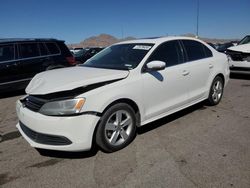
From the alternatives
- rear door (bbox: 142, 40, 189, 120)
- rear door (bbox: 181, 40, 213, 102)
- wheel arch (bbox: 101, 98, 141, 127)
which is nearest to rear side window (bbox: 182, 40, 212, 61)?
rear door (bbox: 181, 40, 213, 102)

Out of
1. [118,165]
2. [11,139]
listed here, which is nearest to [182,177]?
[118,165]

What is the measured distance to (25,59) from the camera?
794 centimetres

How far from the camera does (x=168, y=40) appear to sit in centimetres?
484

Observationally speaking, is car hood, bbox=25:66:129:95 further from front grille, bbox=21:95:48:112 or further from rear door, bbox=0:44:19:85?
rear door, bbox=0:44:19:85

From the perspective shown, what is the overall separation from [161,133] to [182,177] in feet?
4.63

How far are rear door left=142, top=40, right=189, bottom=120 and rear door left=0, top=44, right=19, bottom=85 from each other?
16.6ft

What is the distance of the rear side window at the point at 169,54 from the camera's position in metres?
4.50

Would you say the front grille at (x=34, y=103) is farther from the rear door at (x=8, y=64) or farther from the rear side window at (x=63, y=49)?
the rear side window at (x=63, y=49)

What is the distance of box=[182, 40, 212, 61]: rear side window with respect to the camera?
515 cm

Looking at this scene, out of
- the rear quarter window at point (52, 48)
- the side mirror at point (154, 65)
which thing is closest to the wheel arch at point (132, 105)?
the side mirror at point (154, 65)

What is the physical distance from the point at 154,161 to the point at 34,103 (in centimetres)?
185

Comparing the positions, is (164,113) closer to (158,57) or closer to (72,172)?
(158,57)

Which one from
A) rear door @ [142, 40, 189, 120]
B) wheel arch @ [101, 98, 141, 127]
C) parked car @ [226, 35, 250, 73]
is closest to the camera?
wheel arch @ [101, 98, 141, 127]

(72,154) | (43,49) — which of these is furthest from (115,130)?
(43,49)
